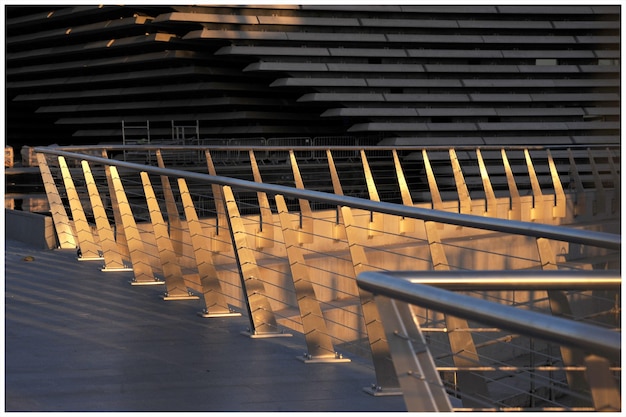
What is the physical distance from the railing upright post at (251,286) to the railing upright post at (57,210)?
9.88 feet

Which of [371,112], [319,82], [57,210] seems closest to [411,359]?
[57,210]

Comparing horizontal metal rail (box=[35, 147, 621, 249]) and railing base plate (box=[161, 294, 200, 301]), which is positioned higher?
horizontal metal rail (box=[35, 147, 621, 249])

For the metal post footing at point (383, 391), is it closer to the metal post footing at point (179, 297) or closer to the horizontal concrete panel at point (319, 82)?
the metal post footing at point (179, 297)

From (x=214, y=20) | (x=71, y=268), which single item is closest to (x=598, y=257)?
(x=71, y=268)

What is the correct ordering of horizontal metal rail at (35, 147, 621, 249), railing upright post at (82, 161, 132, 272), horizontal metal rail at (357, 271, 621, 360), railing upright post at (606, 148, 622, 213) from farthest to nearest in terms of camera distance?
railing upright post at (606, 148, 622, 213) < railing upright post at (82, 161, 132, 272) < horizontal metal rail at (35, 147, 621, 249) < horizontal metal rail at (357, 271, 621, 360)

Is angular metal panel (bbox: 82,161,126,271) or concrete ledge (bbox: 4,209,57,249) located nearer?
angular metal panel (bbox: 82,161,126,271)

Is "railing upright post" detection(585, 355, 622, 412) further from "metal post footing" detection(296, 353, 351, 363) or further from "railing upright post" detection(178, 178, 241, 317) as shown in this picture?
"railing upright post" detection(178, 178, 241, 317)

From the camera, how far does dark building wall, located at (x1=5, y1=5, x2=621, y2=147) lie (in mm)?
21156

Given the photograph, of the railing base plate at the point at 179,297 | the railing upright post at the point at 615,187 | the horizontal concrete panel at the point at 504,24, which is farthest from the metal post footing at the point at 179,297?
the horizontal concrete panel at the point at 504,24

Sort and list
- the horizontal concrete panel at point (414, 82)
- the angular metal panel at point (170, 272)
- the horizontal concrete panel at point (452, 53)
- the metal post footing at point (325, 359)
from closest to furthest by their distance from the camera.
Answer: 1. the metal post footing at point (325, 359)
2. the angular metal panel at point (170, 272)
3. the horizontal concrete panel at point (414, 82)
4. the horizontal concrete panel at point (452, 53)

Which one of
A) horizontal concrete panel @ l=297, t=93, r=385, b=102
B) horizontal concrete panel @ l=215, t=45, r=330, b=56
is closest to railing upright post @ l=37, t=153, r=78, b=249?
horizontal concrete panel @ l=215, t=45, r=330, b=56

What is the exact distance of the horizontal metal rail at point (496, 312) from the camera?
1.14m

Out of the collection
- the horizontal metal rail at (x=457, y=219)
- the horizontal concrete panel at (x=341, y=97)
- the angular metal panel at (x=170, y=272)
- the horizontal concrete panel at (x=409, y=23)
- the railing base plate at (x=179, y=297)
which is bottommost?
the railing base plate at (x=179, y=297)

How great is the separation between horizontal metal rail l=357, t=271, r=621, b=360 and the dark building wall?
64.2ft
